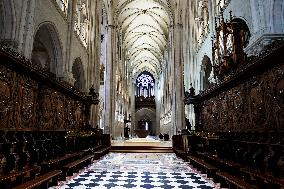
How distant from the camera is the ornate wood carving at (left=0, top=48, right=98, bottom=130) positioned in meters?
6.05

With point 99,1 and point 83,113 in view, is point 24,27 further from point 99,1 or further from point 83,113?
point 99,1

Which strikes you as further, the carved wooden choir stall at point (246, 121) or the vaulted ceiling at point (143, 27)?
the vaulted ceiling at point (143, 27)

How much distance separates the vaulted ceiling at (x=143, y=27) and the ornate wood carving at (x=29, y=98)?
17810 mm

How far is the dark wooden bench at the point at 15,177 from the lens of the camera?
367 centimetres

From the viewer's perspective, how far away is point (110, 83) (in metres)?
23.7

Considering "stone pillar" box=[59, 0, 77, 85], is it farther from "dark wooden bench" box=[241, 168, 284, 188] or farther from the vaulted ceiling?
the vaulted ceiling

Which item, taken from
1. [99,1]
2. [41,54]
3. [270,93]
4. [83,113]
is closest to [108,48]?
[99,1]

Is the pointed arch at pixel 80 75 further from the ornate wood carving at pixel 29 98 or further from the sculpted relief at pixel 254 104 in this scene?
the sculpted relief at pixel 254 104

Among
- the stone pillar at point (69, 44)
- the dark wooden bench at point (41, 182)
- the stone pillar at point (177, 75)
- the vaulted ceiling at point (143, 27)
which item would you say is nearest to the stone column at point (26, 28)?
the stone pillar at point (69, 44)

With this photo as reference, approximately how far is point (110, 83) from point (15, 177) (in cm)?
1964

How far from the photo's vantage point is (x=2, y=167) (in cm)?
438

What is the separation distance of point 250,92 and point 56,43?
9.15m

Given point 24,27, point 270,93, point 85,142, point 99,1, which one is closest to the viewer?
point 270,93

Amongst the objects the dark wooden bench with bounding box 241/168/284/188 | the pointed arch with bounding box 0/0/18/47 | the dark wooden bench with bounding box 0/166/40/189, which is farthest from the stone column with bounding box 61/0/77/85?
the dark wooden bench with bounding box 241/168/284/188
